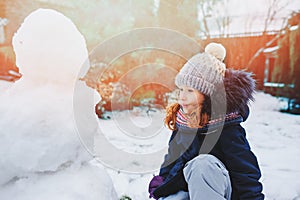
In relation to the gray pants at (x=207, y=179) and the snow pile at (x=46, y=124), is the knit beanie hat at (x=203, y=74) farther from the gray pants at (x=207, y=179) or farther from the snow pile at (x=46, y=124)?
the snow pile at (x=46, y=124)

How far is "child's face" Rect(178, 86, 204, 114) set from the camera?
86 centimetres

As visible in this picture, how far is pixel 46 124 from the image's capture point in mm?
874

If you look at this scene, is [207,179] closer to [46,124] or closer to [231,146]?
[231,146]

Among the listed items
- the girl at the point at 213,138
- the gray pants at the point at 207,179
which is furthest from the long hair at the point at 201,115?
the gray pants at the point at 207,179

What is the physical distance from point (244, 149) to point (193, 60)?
0.32 meters

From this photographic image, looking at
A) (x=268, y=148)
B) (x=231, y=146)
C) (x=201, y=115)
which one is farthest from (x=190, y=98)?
(x=268, y=148)

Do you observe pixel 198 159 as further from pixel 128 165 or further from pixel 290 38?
pixel 290 38

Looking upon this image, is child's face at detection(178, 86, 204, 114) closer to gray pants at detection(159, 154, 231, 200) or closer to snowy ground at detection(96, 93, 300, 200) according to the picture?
gray pants at detection(159, 154, 231, 200)

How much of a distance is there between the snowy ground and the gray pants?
0.49m

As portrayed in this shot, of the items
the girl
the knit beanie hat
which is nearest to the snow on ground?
the girl

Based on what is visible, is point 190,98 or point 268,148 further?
point 268,148

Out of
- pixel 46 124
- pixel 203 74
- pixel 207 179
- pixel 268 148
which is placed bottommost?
pixel 268 148

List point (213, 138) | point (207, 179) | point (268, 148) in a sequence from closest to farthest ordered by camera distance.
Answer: point (207, 179) < point (213, 138) < point (268, 148)

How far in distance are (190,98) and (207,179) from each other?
26 cm
